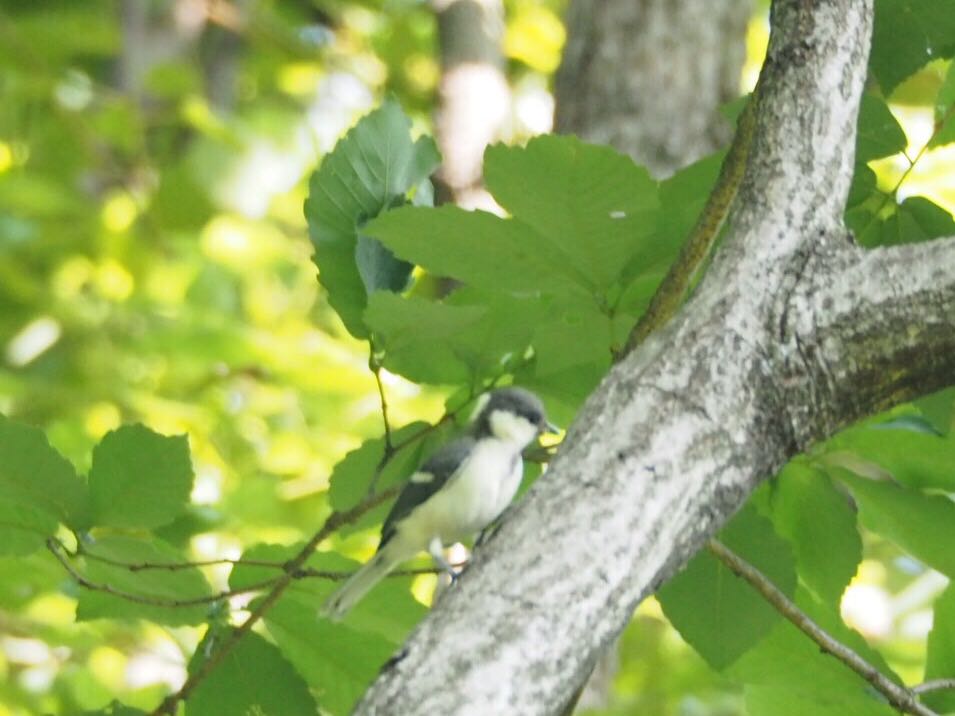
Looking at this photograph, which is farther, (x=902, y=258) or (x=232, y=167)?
(x=232, y=167)

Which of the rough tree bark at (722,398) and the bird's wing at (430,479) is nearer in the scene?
the rough tree bark at (722,398)

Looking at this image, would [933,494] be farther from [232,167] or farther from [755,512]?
[232,167]

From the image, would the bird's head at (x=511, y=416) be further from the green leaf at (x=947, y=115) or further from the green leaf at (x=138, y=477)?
the green leaf at (x=947, y=115)

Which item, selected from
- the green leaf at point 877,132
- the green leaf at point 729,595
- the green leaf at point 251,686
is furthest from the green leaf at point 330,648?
the green leaf at point 877,132

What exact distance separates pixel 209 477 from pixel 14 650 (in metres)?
1.22

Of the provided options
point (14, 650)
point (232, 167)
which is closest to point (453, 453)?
point (14, 650)

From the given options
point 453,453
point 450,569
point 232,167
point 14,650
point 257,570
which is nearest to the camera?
point 450,569

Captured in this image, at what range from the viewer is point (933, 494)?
1142 mm

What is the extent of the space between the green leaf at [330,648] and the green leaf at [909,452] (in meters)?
0.46

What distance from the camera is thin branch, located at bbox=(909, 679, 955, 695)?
3.28ft

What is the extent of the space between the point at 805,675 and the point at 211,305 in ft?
7.64

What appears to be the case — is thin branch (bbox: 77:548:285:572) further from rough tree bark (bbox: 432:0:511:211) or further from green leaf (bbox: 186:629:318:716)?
rough tree bark (bbox: 432:0:511:211)

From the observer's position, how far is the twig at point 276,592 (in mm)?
1068

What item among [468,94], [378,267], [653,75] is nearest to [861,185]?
[378,267]
